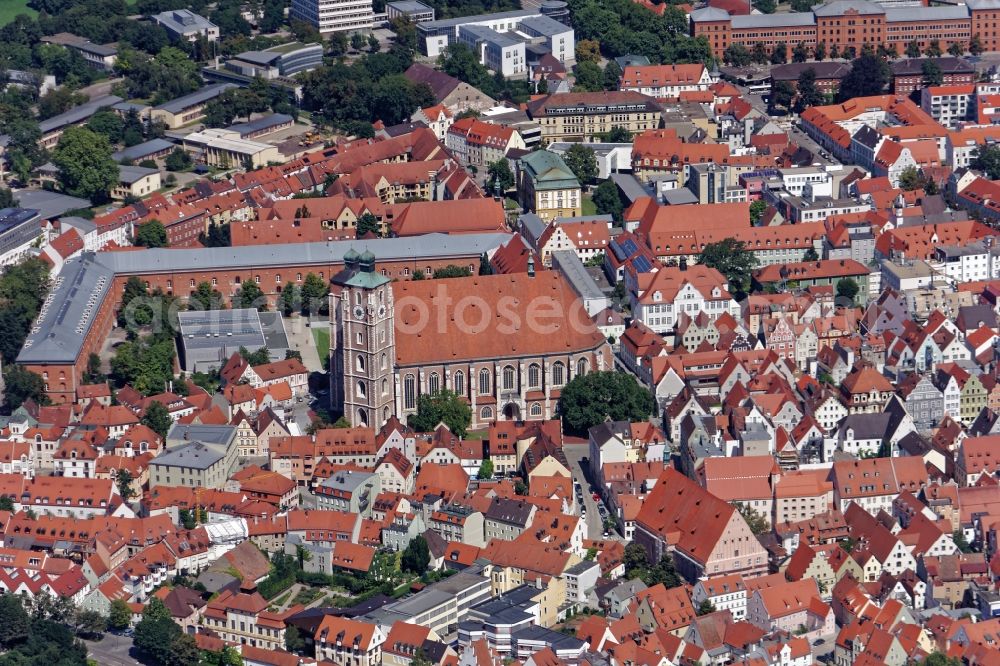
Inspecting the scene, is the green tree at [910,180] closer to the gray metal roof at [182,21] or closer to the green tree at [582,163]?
the green tree at [582,163]

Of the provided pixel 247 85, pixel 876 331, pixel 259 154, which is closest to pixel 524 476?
pixel 876 331

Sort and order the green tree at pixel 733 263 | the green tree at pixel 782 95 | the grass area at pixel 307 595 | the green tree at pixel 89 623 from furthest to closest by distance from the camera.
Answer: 1. the green tree at pixel 782 95
2. the green tree at pixel 733 263
3. the grass area at pixel 307 595
4. the green tree at pixel 89 623

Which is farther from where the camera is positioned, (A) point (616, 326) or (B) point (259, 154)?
(B) point (259, 154)

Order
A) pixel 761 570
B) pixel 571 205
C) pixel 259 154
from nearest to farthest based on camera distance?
pixel 761 570 < pixel 571 205 < pixel 259 154

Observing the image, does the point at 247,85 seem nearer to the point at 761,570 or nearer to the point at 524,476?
→ the point at 524,476

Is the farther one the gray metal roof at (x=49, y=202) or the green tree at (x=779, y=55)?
the green tree at (x=779, y=55)

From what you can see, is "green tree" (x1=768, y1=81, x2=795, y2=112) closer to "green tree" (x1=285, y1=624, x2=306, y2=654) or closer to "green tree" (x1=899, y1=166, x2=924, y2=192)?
"green tree" (x1=899, y1=166, x2=924, y2=192)

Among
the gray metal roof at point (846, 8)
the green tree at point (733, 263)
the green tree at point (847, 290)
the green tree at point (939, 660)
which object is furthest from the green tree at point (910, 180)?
the green tree at point (939, 660)

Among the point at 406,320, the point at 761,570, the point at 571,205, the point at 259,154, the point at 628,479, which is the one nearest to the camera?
the point at 761,570
